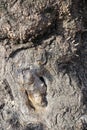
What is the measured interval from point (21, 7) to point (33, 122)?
0.55m

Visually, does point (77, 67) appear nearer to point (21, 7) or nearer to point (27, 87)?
point (27, 87)

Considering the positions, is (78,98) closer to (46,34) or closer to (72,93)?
(72,93)

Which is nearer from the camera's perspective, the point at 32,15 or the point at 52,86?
the point at 32,15

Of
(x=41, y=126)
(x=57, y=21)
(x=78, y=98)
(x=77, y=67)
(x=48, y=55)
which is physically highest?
(x=57, y=21)

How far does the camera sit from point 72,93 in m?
1.62

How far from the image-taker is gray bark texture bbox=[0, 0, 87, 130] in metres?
1.48

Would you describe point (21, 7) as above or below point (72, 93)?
above

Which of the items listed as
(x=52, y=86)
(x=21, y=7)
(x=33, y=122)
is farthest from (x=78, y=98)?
(x=21, y=7)

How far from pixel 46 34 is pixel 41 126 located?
437 mm

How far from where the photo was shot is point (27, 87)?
1.58 meters

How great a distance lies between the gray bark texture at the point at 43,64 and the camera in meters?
1.48

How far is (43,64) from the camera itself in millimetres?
1549

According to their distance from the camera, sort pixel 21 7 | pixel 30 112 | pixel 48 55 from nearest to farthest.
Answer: pixel 21 7
pixel 48 55
pixel 30 112

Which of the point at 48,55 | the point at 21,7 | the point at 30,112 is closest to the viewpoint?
the point at 21,7
